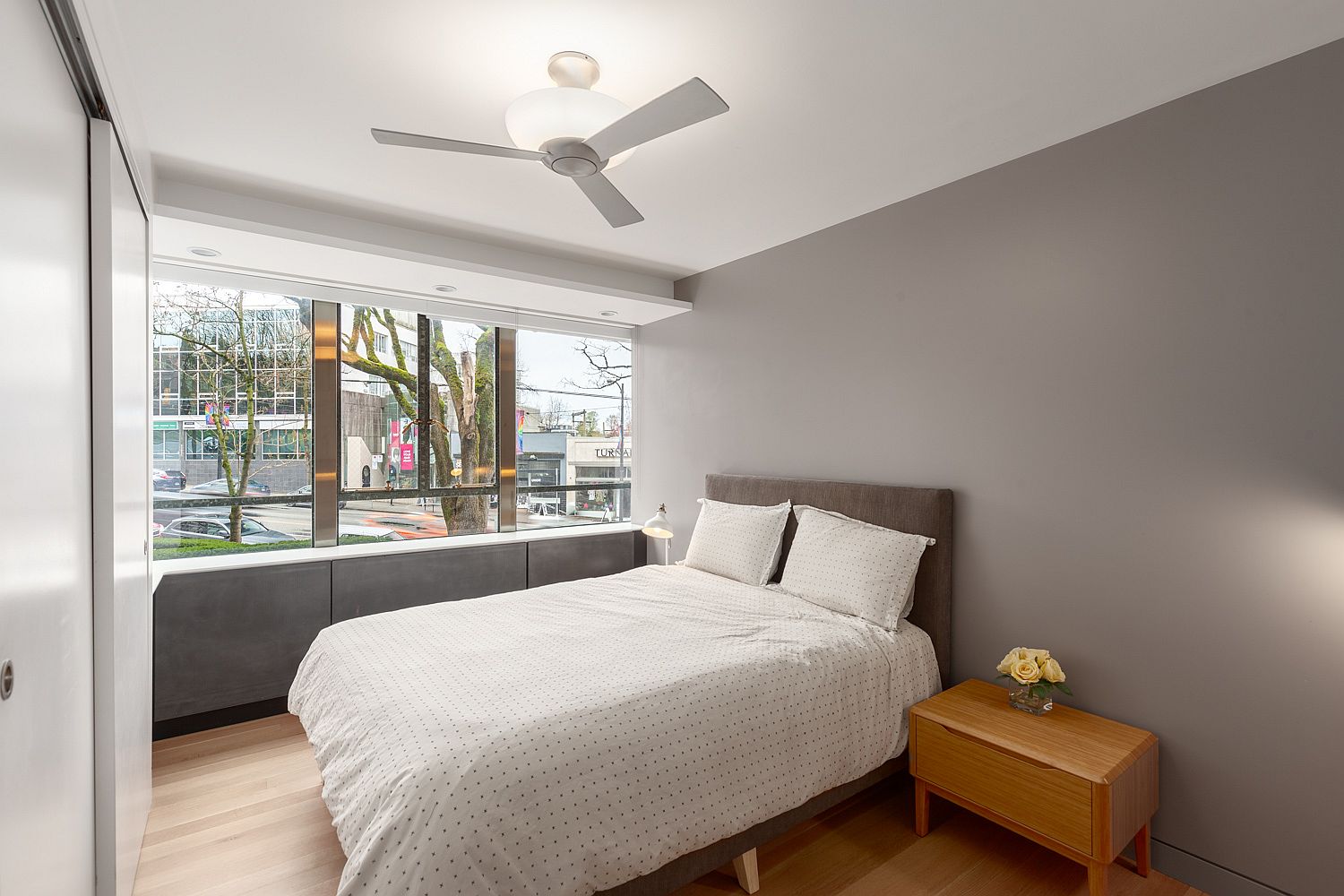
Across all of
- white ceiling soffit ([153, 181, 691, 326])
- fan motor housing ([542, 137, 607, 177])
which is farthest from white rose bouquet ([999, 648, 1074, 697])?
white ceiling soffit ([153, 181, 691, 326])

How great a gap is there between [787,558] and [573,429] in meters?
2.10

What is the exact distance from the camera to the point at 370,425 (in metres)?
3.94

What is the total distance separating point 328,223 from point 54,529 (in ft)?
7.32

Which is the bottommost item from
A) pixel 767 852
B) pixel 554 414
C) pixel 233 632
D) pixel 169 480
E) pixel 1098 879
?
pixel 767 852

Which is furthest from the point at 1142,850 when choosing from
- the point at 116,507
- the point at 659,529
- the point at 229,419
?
the point at 229,419

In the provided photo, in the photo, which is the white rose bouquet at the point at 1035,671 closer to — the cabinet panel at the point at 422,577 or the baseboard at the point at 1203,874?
the baseboard at the point at 1203,874

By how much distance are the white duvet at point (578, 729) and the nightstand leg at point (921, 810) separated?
146mm

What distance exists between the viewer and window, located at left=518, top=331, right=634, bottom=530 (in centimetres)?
458

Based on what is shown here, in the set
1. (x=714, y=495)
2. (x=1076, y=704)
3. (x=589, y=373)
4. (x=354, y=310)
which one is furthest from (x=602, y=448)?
(x=1076, y=704)

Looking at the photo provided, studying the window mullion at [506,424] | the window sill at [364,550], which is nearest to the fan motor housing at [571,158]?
the window sill at [364,550]

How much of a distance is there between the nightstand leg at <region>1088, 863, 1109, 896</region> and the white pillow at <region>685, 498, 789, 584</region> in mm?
1660

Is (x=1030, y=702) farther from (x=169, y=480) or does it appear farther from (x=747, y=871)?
(x=169, y=480)

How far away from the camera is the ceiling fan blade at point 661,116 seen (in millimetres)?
1559

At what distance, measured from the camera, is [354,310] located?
Answer: 3871 mm
